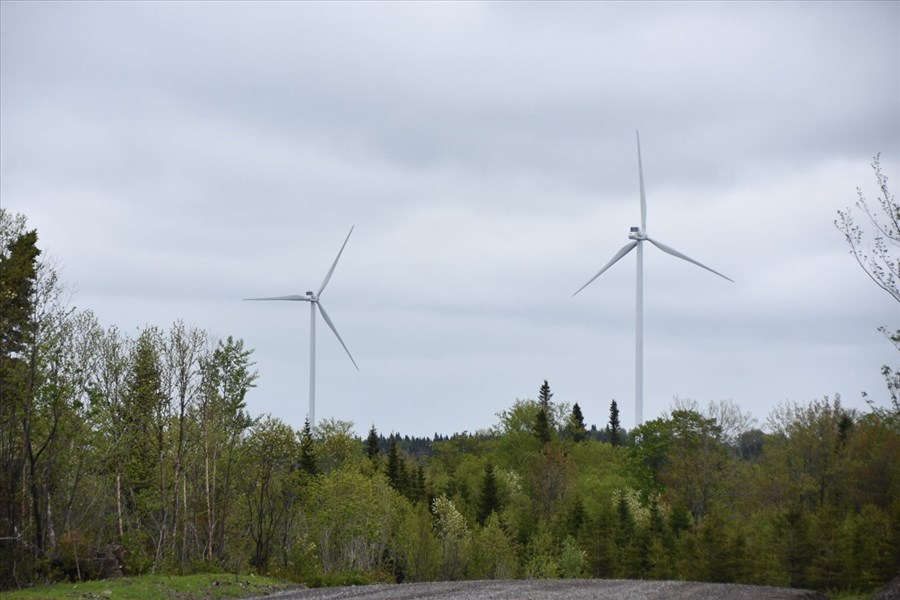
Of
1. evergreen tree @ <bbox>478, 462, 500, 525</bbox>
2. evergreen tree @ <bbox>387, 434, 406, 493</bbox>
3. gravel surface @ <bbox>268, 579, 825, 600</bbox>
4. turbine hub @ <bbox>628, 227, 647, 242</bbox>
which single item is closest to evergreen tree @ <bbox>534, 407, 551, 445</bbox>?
evergreen tree @ <bbox>387, 434, 406, 493</bbox>

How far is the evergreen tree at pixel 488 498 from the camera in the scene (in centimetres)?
9200

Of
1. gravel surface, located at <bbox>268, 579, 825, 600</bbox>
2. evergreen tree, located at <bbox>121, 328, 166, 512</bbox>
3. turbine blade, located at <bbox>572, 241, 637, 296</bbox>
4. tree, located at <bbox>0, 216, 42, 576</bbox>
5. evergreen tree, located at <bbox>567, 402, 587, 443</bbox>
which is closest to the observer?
gravel surface, located at <bbox>268, 579, 825, 600</bbox>

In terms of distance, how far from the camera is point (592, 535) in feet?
261

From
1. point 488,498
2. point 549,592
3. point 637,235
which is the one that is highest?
point 637,235

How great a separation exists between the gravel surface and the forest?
233 inches

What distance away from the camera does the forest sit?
125ft

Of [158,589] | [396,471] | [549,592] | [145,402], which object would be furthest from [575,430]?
[158,589]

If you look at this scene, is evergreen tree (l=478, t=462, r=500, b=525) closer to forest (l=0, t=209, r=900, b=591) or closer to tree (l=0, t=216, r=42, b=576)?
forest (l=0, t=209, r=900, b=591)

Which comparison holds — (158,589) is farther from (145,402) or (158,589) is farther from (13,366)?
(145,402)

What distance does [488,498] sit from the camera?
92.1 m

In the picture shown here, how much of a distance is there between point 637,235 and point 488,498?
1071 inches

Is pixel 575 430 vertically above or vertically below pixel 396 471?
above

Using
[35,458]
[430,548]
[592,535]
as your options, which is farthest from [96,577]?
[592,535]

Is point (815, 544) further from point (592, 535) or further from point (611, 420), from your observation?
point (611, 420)
